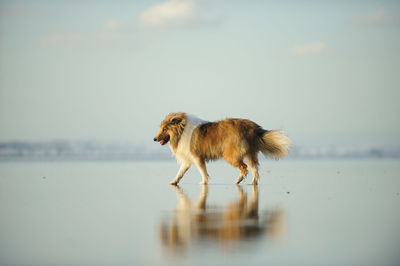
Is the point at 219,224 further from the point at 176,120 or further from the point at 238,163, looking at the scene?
the point at 176,120

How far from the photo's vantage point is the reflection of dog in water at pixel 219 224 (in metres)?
5.41

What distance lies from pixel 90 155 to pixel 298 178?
13.3 m

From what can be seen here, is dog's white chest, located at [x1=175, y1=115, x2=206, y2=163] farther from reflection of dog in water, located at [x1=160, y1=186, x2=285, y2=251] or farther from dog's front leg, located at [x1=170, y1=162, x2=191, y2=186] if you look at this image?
reflection of dog in water, located at [x1=160, y1=186, x2=285, y2=251]

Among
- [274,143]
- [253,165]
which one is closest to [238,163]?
[253,165]

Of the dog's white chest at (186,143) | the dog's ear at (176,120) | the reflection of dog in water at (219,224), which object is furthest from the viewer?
the dog's ear at (176,120)

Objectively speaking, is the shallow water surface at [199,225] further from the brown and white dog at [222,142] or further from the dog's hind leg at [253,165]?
the brown and white dog at [222,142]

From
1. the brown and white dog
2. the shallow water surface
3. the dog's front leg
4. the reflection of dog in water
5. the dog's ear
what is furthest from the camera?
the dog's ear

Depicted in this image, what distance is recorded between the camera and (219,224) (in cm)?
614

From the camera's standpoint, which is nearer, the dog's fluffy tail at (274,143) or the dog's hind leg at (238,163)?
the dog's hind leg at (238,163)

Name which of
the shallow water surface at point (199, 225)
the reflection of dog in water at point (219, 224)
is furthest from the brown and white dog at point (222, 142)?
the reflection of dog in water at point (219, 224)

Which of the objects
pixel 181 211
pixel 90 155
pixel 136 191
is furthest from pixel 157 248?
pixel 90 155

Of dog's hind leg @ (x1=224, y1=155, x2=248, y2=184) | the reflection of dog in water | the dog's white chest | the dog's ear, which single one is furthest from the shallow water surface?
the dog's ear

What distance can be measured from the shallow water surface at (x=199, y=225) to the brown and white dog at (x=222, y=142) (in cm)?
87

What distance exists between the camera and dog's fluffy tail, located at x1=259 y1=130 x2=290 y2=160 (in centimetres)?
1136
